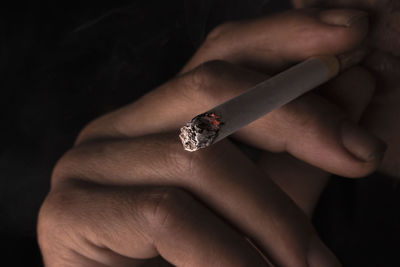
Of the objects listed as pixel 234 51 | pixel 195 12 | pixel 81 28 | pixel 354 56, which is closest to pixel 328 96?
pixel 354 56

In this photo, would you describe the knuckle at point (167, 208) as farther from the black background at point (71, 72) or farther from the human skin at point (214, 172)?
the black background at point (71, 72)

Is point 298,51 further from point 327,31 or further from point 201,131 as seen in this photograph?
point 201,131

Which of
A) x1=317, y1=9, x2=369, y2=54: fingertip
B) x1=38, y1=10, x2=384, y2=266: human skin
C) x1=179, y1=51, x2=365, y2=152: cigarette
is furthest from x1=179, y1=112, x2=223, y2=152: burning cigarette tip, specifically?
x1=317, y1=9, x2=369, y2=54: fingertip

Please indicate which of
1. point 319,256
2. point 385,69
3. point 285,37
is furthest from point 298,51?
point 319,256

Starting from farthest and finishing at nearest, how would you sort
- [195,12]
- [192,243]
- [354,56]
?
[195,12] → [354,56] → [192,243]

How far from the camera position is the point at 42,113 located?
29.6 inches

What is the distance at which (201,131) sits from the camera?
0.32 metres

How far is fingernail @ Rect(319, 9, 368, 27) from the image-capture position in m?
0.53

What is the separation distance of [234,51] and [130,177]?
0.99 feet

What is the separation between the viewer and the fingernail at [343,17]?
0.53 m

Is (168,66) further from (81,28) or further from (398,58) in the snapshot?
(398,58)

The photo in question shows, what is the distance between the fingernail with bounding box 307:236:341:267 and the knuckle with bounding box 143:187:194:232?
158mm

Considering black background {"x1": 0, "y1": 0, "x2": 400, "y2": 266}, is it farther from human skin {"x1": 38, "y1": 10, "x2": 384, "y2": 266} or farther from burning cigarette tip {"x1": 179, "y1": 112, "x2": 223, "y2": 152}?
burning cigarette tip {"x1": 179, "y1": 112, "x2": 223, "y2": 152}

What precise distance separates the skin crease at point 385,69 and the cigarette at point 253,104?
137 millimetres
